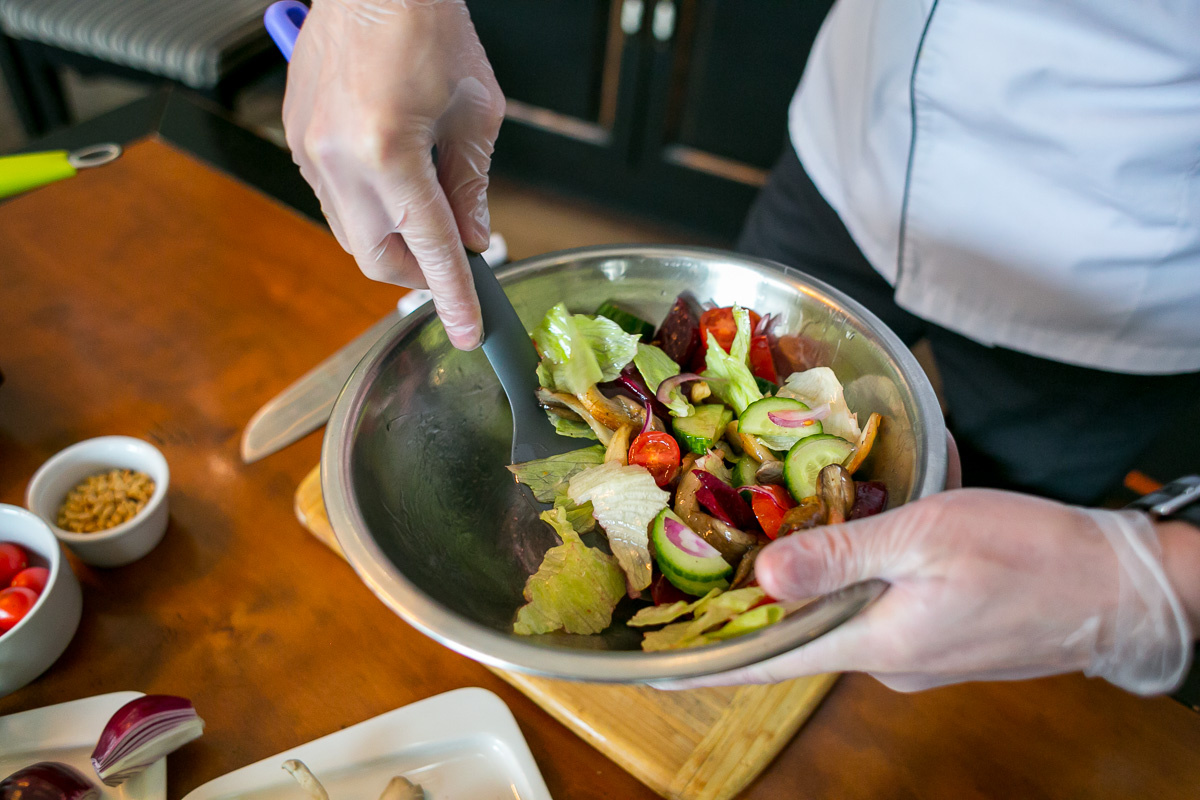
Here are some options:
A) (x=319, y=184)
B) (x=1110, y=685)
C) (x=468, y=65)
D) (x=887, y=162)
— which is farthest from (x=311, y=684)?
(x=887, y=162)

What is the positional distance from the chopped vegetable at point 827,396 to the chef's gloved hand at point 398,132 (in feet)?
1.33

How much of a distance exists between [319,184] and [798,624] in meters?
0.68

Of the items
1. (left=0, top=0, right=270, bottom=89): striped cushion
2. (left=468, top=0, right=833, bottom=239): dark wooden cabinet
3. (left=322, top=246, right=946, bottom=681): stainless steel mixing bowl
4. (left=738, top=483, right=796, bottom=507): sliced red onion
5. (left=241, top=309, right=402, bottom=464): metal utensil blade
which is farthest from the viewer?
(left=468, top=0, right=833, bottom=239): dark wooden cabinet

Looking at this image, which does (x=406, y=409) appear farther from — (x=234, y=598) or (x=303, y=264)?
(x=303, y=264)

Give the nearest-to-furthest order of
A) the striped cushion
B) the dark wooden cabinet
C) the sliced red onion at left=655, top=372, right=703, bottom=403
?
the sliced red onion at left=655, top=372, right=703, bottom=403, the striped cushion, the dark wooden cabinet

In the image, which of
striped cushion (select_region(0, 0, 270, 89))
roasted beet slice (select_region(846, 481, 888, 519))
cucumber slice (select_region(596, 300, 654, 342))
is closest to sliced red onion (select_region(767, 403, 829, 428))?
roasted beet slice (select_region(846, 481, 888, 519))

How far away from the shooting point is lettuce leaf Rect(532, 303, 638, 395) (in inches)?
35.8

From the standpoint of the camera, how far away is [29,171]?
1207 mm

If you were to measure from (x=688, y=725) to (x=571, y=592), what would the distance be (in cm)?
22

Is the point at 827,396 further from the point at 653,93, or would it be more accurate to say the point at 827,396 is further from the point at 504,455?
the point at 653,93

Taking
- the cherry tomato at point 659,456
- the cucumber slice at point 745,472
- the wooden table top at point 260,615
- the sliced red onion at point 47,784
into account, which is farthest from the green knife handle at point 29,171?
the cucumber slice at point 745,472

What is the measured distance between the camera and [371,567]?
2.15ft

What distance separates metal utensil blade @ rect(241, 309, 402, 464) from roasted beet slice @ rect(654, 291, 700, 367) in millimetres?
415

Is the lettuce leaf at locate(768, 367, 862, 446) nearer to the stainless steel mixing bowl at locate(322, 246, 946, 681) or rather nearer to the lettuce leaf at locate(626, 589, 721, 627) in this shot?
the stainless steel mixing bowl at locate(322, 246, 946, 681)
